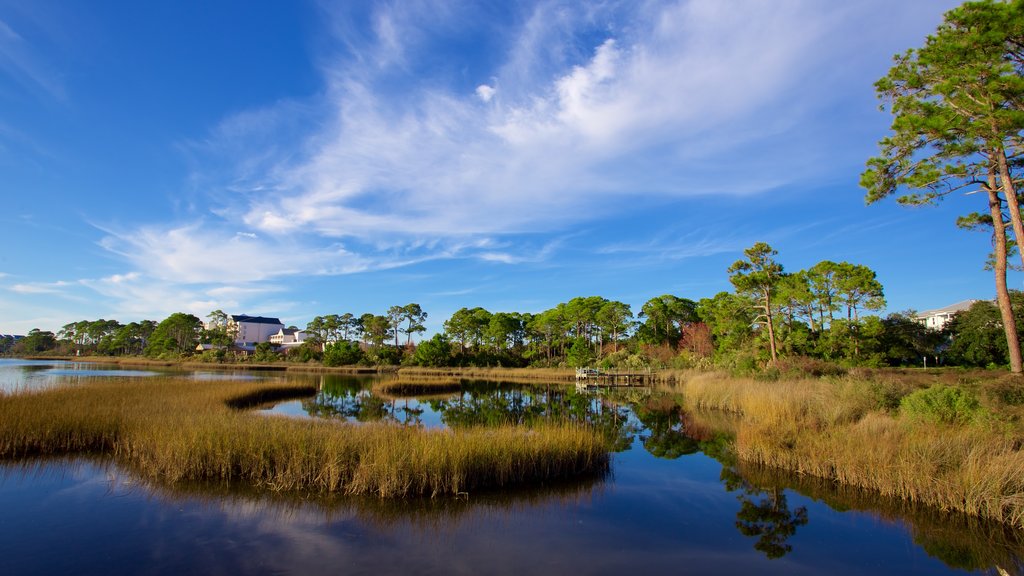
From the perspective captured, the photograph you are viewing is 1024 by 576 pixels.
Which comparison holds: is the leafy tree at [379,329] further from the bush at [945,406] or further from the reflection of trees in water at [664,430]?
the bush at [945,406]

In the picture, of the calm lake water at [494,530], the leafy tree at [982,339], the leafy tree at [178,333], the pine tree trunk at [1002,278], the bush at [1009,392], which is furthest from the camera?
the leafy tree at [178,333]

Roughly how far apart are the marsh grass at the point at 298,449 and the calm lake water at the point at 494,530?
1.44 feet

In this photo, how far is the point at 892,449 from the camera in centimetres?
870

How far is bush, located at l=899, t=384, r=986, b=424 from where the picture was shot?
9945 mm

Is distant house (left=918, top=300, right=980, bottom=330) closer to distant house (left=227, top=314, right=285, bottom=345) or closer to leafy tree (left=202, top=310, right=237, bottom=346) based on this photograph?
leafy tree (left=202, top=310, right=237, bottom=346)

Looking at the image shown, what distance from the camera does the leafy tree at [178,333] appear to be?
244 feet

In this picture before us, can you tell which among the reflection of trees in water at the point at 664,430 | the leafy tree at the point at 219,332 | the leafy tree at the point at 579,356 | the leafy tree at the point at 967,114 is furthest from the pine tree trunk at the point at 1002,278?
the leafy tree at the point at 219,332

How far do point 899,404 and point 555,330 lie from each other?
149ft

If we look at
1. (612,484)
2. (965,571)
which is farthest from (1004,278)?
(612,484)

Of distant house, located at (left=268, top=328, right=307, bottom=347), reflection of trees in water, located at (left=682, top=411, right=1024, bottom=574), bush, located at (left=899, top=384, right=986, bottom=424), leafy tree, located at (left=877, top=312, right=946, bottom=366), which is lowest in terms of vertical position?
reflection of trees in water, located at (left=682, top=411, right=1024, bottom=574)

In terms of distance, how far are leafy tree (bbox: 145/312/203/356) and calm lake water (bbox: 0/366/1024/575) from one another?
78.2m

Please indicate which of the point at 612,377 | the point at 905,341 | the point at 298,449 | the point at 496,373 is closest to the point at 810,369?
the point at 612,377

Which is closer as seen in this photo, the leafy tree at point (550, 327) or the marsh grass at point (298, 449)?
the marsh grass at point (298, 449)

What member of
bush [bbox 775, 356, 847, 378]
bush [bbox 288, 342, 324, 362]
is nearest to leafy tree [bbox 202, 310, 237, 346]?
bush [bbox 288, 342, 324, 362]
